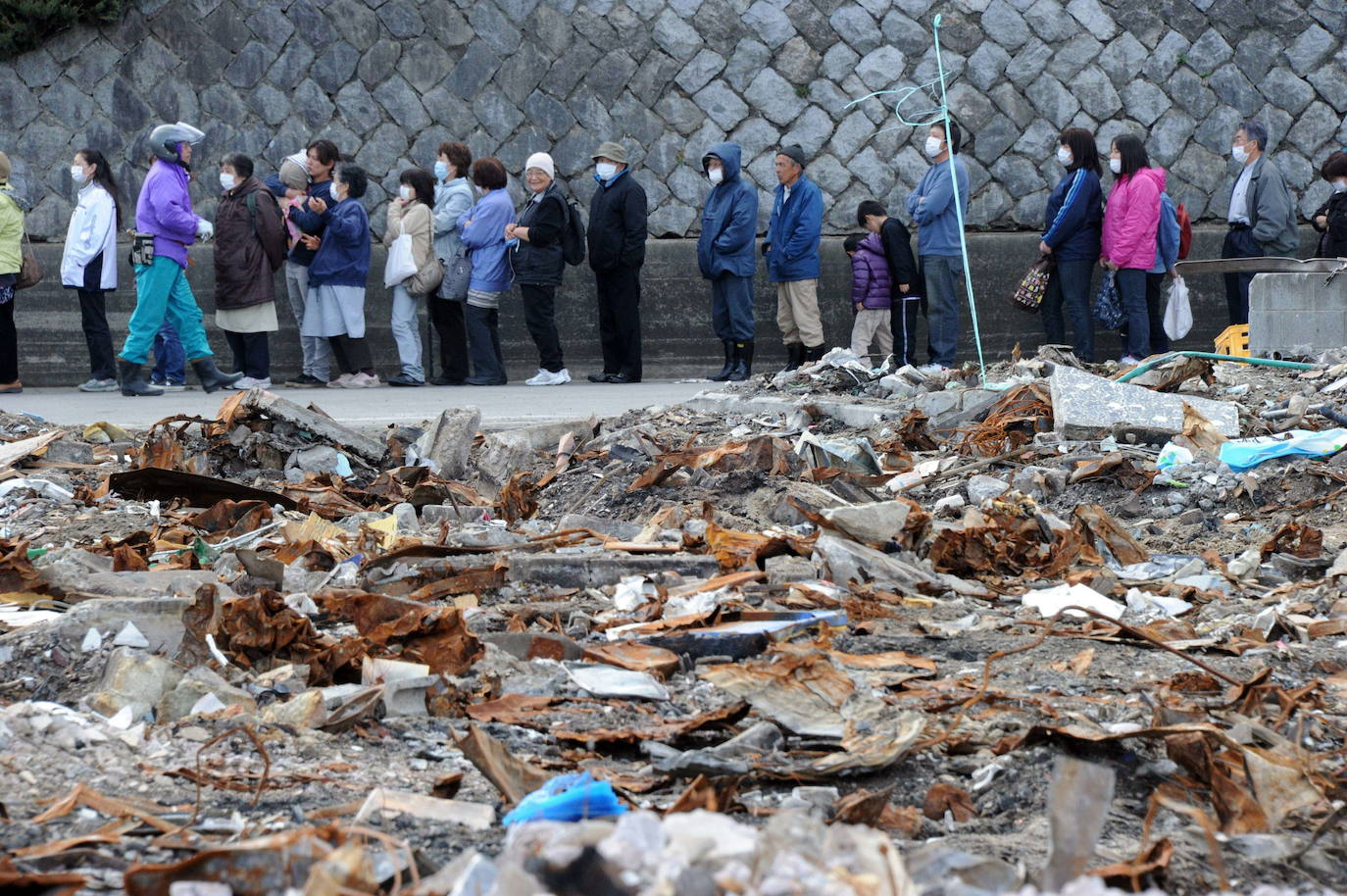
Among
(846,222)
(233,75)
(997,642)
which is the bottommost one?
(997,642)

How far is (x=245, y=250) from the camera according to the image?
10.8 meters

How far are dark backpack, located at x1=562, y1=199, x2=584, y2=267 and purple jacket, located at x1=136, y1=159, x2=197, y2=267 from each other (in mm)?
2750

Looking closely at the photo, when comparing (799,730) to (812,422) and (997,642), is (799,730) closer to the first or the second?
(997,642)

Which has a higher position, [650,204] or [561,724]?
[650,204]

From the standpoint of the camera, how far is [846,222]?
46.7ft

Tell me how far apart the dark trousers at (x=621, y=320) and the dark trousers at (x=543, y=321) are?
1.66 ft

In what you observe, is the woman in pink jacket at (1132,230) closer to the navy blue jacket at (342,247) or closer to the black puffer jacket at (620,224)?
the black puffer jacket at (620,224)

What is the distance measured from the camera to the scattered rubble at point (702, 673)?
1965 mm

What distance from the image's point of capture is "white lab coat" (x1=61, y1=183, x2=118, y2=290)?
10562 millimetres

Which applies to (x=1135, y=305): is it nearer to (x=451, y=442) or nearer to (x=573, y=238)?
(x=573, y=238)

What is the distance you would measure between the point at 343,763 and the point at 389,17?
12517mm

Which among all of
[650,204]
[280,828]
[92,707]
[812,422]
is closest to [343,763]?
[280,828]

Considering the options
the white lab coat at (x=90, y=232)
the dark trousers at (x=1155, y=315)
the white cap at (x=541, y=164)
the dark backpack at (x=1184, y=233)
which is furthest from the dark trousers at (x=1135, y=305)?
the white lab coat at (x=90, y=232)

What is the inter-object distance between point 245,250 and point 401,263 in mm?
1170
